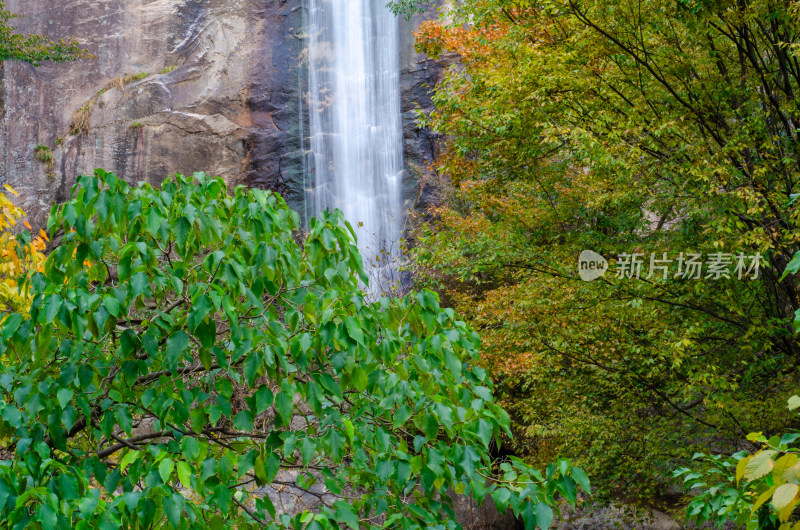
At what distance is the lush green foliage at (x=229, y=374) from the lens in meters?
2.74

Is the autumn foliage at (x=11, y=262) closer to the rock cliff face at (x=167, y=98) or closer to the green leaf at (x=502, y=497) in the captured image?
the green leaf at (x=502, y=497)

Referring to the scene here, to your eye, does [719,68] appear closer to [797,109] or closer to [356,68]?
[797,109]

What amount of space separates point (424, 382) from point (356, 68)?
22.6m

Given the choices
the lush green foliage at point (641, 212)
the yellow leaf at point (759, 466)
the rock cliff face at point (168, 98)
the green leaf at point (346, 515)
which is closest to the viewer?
the yellow leaf at point (759, 466)

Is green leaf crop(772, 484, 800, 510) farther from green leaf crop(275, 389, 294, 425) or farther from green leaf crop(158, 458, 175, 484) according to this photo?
green leaf crop(158, 458, 175, 484)

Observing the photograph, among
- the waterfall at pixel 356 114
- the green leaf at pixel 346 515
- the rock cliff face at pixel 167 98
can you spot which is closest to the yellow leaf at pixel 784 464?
the green leaf at pixel 346 515

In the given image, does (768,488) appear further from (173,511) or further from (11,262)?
(11,262)

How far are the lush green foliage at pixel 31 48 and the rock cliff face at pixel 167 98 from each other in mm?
1164

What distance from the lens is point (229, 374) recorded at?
130 inches

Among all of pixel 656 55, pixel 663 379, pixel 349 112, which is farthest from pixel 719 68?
pixel 349 112

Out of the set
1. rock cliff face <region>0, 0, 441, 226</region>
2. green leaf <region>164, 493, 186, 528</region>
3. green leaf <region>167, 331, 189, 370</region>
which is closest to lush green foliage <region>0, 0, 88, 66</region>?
rock cliff face <region>0, 0, 441, 226</region>

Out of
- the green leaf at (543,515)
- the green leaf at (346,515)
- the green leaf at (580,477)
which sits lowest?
the green leaf at (543,515)

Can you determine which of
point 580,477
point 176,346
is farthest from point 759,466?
point 176,346

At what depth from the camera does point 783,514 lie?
74.9 inches
